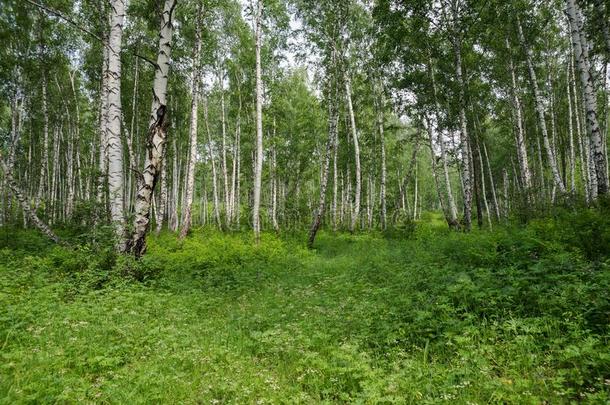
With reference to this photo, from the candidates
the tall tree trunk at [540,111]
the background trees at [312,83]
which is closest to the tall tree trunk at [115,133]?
the background trees at [312,83]

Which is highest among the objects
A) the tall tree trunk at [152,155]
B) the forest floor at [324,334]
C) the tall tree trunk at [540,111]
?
the tall tree trunk at [540,111]

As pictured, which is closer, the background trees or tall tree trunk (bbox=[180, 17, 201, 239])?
the background trees

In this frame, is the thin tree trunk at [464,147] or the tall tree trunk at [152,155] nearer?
the tall tree trunk at [152,155]

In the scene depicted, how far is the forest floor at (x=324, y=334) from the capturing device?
3.19 metres

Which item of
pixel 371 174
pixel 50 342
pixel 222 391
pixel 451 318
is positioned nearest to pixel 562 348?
pixel 451 318

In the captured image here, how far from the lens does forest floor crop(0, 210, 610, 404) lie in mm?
3193

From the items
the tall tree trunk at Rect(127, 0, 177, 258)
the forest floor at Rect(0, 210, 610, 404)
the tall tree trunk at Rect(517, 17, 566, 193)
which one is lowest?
the forest floor at Rect(0, 210, 610, 404)

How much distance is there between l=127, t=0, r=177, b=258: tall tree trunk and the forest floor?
27.0 inches

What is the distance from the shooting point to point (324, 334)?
177 inches

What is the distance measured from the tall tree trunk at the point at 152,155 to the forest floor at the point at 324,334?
69cm

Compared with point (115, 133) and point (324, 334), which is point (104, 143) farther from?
point (324, 334)

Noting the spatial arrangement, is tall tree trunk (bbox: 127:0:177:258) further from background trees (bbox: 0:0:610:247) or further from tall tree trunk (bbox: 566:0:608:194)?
tall tree trunk (bbox: 566:0:608:194)

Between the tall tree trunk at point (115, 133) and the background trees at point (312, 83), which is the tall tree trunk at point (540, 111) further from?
the tall tree trunk at point (115, 133)

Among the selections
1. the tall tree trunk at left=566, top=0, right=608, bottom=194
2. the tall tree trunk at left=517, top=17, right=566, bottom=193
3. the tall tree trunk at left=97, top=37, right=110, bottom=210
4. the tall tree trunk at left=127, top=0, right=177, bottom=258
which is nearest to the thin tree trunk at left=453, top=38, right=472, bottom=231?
the tall tree trunk at left=566, top=0, right=608, bottom=194
